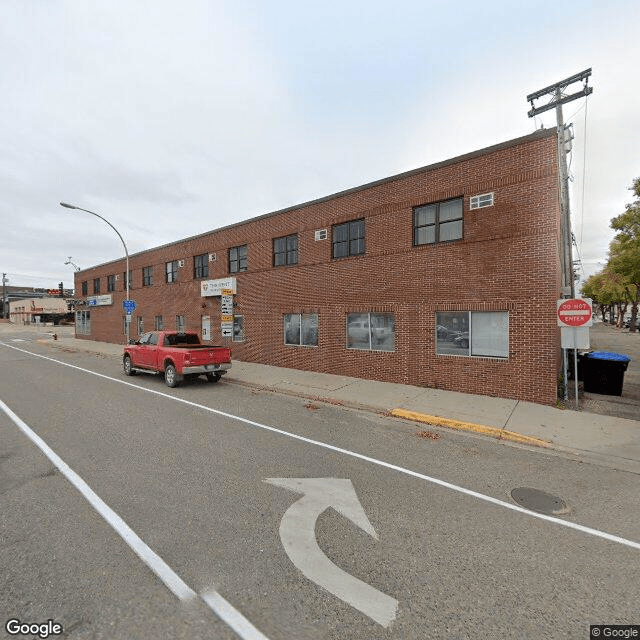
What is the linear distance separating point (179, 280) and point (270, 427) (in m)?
16.8

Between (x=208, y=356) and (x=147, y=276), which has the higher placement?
(x=147, y=276)

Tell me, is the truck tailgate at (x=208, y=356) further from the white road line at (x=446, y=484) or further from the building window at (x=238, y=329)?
the building window at (x=238, y=329)

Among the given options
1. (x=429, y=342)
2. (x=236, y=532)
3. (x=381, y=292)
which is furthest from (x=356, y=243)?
(x=236, y=532)

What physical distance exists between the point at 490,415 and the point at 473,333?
2959 mm

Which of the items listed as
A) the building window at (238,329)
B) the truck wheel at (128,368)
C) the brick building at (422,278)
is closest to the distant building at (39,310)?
the building window at (238,329)

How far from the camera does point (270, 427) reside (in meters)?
7.20

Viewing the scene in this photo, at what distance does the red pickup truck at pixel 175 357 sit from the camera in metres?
11.0

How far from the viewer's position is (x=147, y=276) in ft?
79.6

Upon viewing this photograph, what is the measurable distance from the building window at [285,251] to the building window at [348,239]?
2.18m

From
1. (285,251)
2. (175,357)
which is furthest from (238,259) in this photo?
(175,357)

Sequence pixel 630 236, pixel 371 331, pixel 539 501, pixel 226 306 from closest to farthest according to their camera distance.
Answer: pixel 539 501 → pixel 371 331 → pixel 226 306 → pixel 630 236

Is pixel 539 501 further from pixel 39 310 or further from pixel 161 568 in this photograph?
pixel 39 310

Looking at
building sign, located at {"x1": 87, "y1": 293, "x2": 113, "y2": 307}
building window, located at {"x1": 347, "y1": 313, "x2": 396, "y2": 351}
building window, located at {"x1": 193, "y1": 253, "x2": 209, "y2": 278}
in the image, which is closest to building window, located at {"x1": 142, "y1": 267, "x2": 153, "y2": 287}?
building window, located at {"x1": 193, "y1": 253, "x2": 209, "y2": 278}

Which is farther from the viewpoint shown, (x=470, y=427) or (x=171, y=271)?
(x=171, y=271)
